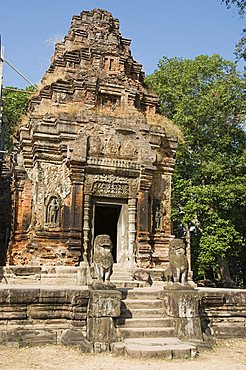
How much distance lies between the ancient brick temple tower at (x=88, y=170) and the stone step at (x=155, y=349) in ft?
14.1

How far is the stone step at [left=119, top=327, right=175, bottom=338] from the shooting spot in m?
7.61

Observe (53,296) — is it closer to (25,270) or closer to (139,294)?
(139,294)

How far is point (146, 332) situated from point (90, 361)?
4.37ft

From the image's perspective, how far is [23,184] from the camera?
43.2 ft

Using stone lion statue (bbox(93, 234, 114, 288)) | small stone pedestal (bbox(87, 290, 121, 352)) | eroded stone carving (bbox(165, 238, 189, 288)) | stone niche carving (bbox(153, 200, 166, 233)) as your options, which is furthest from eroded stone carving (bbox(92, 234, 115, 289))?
stone niche carving (bbox(153, 200, 166, 233))

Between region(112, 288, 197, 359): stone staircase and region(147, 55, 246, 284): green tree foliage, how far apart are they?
10391 mm

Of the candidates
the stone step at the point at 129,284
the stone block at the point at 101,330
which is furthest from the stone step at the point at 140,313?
the stone step at the point at 129,284

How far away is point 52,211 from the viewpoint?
11750mm

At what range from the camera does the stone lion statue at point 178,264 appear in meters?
8.50

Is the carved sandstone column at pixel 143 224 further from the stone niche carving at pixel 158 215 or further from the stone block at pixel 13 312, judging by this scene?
the stone block at pixel 13 312

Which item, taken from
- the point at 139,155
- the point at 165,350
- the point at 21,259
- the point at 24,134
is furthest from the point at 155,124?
the point at 165,350

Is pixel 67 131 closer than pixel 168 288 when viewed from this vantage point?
No

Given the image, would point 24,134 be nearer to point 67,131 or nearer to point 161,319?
point 67,131

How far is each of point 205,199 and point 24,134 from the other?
920cm
